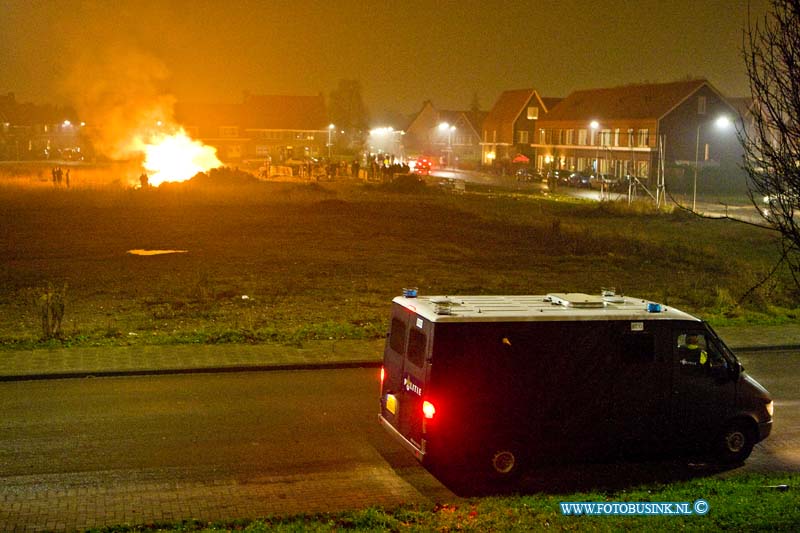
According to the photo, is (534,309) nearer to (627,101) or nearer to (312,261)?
(312,261)

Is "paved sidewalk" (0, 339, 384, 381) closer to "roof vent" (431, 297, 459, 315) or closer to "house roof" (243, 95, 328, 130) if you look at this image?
"roof vent" (431, 297, 459, 315)

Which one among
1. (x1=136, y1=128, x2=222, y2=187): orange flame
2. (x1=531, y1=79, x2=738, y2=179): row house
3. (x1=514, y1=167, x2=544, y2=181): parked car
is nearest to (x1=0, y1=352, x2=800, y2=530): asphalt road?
(x1=136, y1=128, x2=222, y2=187): orange flame

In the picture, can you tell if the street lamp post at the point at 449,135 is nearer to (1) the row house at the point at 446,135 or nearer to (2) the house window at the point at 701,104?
(1) the row house at the point at 446,135

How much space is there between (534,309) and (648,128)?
71043mm

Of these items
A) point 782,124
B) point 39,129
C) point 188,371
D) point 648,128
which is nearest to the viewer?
point 782,124

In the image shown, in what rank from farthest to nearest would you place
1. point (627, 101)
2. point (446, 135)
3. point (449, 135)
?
point (446, 135)
point (449, 135)
point (627, 101)

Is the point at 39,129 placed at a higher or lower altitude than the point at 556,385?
higher

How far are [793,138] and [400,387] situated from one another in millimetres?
4534

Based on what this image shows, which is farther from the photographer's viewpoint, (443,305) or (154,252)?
(154,252)

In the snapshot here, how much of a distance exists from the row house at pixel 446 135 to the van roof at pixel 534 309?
95.2m

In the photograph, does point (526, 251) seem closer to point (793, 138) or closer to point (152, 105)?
point (793, 138)

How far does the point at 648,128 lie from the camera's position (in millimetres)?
75438

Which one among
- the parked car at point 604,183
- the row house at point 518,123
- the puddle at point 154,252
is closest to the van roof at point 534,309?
the puddle at point 154,252

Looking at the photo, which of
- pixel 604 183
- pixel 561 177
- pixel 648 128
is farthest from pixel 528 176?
pixel 604 183
